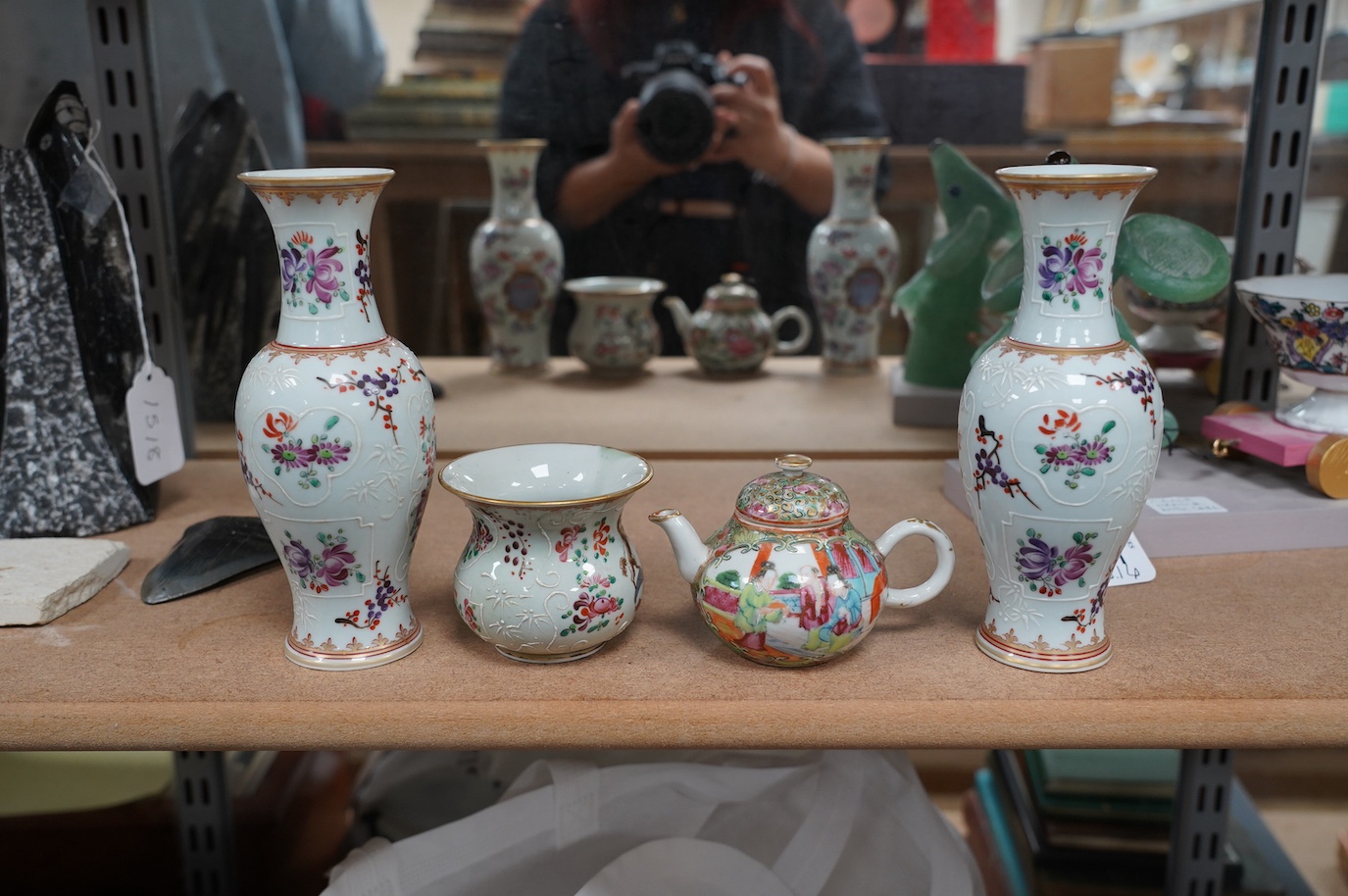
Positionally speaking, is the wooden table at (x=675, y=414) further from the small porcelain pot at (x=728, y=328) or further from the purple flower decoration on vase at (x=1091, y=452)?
the purple flower decoration on vase at (x=1091, y=452)

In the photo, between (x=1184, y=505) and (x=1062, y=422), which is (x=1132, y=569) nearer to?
(x=1184, y=505)

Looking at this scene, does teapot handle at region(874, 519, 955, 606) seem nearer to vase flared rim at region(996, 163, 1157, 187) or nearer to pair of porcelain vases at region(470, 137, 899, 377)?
vase flared rim at region(996, 163, 1157, 187)

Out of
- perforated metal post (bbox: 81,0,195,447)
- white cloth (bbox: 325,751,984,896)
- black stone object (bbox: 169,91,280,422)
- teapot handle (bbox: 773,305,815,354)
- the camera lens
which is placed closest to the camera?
white cloth (bbox: 325,751,984,896)

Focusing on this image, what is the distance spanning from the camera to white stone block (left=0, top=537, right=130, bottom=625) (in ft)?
2.40

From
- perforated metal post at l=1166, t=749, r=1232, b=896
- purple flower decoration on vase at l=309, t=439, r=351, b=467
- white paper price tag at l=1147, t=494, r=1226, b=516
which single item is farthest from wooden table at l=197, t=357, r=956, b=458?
purple flower decoration on vase at l=309, t=439, r=351, b=467

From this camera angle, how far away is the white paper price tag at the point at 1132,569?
0.79m

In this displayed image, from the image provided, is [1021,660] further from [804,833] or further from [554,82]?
[554,82]

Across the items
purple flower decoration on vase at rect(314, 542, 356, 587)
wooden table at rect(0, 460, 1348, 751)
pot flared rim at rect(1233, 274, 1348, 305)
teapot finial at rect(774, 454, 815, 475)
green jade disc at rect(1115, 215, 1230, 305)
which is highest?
green jade disc at rect(1115, 215, 1230, 305)

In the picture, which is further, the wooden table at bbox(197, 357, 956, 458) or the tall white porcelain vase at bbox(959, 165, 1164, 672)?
the wooden table at bbox(197, 357, 956, 458)

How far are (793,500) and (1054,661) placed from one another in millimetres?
190

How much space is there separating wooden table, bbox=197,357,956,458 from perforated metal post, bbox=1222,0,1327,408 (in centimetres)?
33

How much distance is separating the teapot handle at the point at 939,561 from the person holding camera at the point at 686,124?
68cm

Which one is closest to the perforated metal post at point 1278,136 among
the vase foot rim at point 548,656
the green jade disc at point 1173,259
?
the green jade disc at point 1173,259

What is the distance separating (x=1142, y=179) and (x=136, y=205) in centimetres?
83
